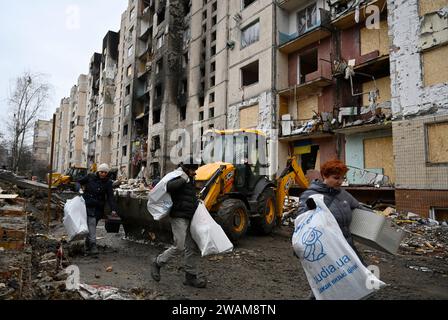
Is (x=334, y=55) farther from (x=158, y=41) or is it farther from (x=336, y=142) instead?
(x=158, y=41)

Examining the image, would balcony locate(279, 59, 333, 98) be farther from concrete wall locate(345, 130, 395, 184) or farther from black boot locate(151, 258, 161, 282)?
black boot locate(151, 258, 161, 282)

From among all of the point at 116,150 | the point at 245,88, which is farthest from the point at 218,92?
the point at 116,150

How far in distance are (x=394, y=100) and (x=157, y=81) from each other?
26742mm

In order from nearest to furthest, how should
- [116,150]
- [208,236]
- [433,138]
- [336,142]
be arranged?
[208,236] → [433,138] → [336,142] → [116,150]

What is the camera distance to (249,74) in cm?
2395

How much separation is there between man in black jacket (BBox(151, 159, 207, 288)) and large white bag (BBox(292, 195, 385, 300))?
2.04 metres

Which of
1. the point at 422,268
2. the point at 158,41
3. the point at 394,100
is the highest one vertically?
the point at 158,41

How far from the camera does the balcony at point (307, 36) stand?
17.8 m

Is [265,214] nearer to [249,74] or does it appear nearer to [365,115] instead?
[365,115]

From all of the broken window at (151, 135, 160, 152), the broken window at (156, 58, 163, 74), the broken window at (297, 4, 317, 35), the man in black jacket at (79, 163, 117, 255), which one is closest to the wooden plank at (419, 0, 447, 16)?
the broken window at (297, 4, 317, 35)

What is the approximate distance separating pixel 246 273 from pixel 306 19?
19.2 metres

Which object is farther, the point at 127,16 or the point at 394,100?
the point at 127,16

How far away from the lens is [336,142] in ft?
57.1

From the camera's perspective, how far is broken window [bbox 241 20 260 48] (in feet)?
73.0
